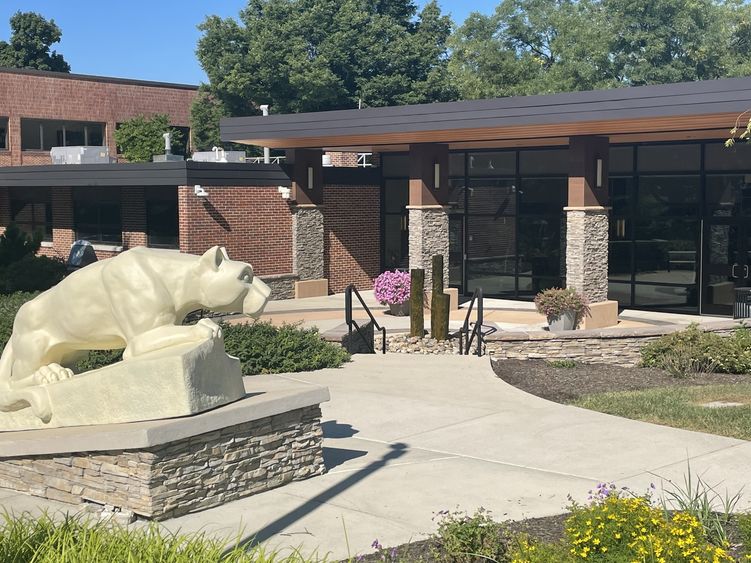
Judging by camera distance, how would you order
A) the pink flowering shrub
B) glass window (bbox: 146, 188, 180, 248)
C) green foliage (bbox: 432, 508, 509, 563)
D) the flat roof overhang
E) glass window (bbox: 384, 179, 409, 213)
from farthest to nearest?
1. glass window (bbox: 384, 179, 409, 213)
2. glass window (bbox: 146, 188, 180, 248)
3. the pink flowering shrub
4. the flat roof overhang
5. green foliage (bbox: 432, 508, 509, 563)

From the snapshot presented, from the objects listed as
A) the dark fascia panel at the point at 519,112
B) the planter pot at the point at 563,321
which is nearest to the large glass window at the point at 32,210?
the dark fascia panel at the point at 519,112

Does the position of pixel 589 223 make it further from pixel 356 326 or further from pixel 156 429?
pixel 156 429

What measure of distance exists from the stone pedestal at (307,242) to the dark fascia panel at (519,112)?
3236 mm

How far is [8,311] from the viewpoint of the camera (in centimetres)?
1888

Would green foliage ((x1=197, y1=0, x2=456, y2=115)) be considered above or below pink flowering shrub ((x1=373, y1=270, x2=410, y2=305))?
above

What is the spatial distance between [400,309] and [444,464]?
543 inches

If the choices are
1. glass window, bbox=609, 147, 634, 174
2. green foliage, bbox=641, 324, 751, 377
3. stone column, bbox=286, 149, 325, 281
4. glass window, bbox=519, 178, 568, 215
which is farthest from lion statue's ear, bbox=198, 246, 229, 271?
stone column, bbox=286, 149, 325, 281

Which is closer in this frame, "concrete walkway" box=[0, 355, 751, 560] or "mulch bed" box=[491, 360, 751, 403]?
"concrete walkway" box=[0, 355, 751, 560]

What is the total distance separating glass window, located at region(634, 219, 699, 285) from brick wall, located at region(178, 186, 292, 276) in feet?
33.2

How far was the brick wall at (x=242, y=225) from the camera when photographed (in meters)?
25.7

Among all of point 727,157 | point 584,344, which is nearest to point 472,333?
point 584,344

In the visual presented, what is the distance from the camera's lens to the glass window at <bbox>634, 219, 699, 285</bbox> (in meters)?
24.9

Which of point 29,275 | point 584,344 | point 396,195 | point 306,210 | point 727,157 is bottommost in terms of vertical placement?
point 584,344

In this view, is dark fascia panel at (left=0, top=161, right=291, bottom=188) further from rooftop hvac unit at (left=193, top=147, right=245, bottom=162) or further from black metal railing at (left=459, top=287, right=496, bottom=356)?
black metal railing at (left=459, top=287, right=496, bottom=356)
